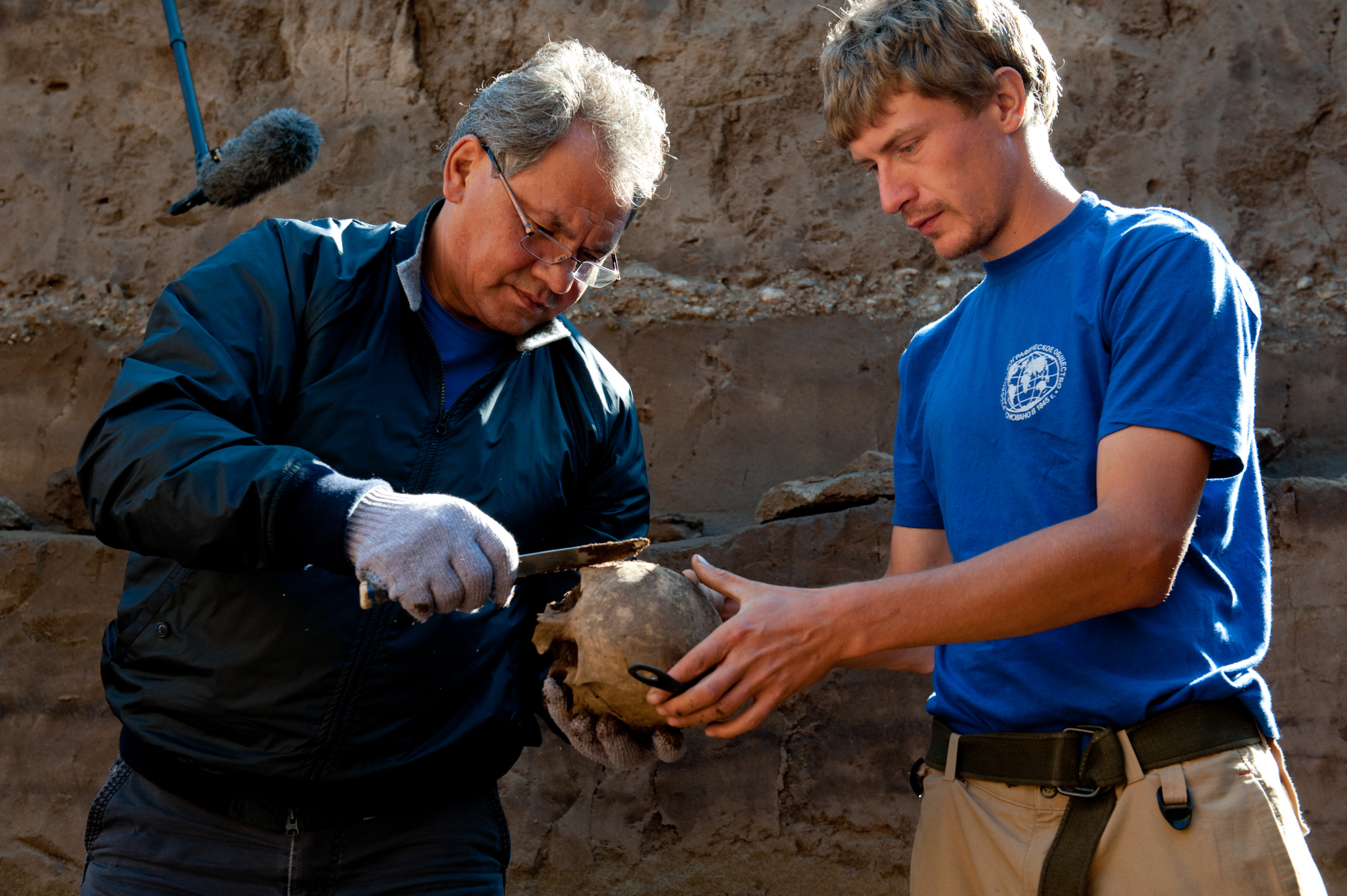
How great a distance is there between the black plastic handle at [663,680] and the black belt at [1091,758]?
1.85 feet

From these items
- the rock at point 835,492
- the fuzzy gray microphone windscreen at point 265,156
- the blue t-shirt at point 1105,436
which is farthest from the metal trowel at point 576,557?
the fuzzy gray microphone windscreen at point 265,156

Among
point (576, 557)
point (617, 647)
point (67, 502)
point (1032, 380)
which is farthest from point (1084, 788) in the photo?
point (67, 502)

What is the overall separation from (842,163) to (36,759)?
3.91 meters

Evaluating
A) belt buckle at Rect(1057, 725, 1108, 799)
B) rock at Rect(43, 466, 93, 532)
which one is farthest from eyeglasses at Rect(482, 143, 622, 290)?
rock at Rect(43, 466, 93, 532)

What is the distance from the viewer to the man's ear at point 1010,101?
213 centimetres

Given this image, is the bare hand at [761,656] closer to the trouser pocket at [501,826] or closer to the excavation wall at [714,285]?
the trouser pocket at [501,826]

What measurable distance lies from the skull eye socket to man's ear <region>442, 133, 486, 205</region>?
988 millimetres

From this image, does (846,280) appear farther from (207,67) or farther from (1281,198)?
(207,67)

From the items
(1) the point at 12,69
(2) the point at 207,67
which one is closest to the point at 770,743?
(2) the point at 207,67

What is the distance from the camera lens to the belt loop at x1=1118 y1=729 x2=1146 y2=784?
1.79 metres

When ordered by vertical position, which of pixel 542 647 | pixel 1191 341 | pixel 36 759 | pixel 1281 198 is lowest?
pixel 36 759

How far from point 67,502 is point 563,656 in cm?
301

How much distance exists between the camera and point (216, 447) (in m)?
1.86

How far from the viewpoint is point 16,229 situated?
511 centimetres
